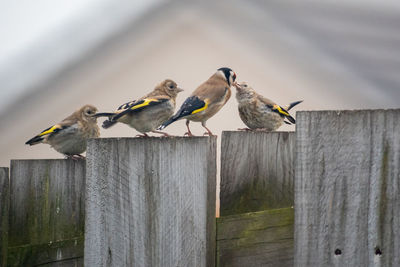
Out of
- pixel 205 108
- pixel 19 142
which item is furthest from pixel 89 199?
pixel 205 108

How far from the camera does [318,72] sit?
377cm

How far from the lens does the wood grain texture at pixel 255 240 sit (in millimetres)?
2285

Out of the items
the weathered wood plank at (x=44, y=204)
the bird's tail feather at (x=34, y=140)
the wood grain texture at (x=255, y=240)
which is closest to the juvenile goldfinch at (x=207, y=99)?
the bird's tail feather at (x=34, y=140)

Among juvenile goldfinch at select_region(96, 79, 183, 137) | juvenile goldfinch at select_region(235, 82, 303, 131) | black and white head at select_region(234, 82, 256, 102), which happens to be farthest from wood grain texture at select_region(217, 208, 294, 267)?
juvenile goldfinch at select_region(235, 82, 303, 131)

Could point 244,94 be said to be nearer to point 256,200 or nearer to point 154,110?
point 154,110

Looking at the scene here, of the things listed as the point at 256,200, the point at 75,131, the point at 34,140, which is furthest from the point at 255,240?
the point at 75,131

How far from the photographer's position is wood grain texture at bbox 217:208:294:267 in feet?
7.50

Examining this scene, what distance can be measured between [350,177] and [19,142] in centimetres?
214

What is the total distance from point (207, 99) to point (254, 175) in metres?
2.85

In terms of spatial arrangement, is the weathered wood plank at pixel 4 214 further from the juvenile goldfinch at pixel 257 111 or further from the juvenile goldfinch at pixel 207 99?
the juvenile goldfinch at pixel 257 111

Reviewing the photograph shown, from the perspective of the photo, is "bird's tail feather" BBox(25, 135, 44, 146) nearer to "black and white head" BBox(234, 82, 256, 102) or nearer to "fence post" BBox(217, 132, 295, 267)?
"fence post" BBox(217, 132, 295, 267)

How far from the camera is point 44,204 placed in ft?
8.54

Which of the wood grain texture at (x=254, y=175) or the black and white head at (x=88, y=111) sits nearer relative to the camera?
the wood grain texture at (x=254, y=175)

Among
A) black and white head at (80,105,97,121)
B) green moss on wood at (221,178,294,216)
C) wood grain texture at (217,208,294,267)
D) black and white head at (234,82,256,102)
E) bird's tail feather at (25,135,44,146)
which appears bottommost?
wood grain texture at (217,208,294,267)
